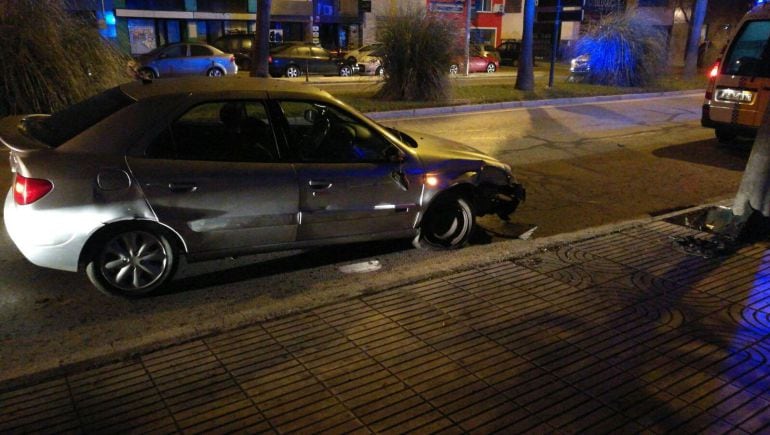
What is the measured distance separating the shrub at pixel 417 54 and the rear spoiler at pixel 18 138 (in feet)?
42.8

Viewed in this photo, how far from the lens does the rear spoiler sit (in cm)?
455

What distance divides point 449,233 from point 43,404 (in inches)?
145

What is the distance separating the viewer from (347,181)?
525 cm

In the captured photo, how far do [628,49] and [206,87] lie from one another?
21735 millimetres

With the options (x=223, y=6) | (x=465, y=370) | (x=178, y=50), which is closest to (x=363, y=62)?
(x=178, y=50)

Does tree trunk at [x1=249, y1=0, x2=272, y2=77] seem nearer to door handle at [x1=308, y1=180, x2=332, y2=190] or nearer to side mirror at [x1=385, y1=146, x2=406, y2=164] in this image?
side mirror at [x1=385, y1=146, x2=406, y2=164]

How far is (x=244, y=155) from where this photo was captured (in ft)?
16.4

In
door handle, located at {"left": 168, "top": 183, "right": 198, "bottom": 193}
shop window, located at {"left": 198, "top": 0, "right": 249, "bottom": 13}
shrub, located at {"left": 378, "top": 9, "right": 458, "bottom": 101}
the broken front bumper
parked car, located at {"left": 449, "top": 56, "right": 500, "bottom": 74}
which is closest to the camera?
door handle, located at {"left": 168, "top": 183, "right": 198, "bottom": 193}

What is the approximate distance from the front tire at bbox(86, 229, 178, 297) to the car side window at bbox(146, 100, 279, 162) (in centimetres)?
63

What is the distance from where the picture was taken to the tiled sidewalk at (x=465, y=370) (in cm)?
336

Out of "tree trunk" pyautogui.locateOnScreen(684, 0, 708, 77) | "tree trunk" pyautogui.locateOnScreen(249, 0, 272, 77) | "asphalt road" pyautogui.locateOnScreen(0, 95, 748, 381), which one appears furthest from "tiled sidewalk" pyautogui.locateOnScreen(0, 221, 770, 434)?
"tree trunk" pyautogui.locateOnScreen(684, 0, 708, 77)

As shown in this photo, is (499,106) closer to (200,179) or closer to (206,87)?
(206,87)

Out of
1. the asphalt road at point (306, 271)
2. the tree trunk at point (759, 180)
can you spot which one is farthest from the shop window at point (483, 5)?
the tree trunk at point (759, 180)

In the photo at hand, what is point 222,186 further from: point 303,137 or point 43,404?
point 43,404
